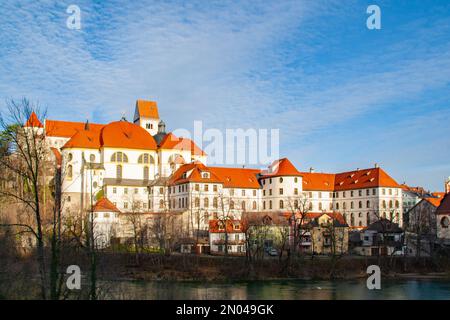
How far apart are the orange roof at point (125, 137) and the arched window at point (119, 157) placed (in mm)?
1231

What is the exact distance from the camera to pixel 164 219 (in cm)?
6506

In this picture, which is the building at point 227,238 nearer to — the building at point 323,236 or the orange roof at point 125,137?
the building at point 323,236

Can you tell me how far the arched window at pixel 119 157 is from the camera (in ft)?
269

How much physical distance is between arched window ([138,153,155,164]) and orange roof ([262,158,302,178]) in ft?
61.0

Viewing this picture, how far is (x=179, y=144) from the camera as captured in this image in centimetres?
8788

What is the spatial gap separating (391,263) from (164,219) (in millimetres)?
27331

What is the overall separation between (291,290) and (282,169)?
40.7 meters

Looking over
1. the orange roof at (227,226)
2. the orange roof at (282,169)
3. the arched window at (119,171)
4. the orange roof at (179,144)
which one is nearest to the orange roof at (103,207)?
the arched window at (119,171)

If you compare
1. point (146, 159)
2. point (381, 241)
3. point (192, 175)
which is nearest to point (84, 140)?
point (146, 159)

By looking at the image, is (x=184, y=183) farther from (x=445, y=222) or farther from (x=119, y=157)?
(x=445, y=222)

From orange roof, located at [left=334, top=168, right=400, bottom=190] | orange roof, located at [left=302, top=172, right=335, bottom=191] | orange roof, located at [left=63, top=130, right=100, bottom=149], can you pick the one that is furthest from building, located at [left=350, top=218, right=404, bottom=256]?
orange roof, located at [left=63, top=130, right=100, bottom=149]

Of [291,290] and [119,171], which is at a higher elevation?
[119,171]

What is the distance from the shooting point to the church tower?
105 m

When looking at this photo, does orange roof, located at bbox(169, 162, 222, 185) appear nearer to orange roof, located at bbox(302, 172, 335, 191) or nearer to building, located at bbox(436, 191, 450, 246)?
orange roof, located at bbox(302, 172, 335, 191)
